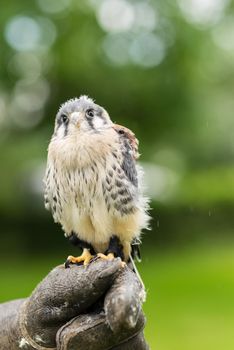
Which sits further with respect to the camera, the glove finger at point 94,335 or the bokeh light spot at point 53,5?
the bokeh light spot at point 53,5

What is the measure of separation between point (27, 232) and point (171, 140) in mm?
3663

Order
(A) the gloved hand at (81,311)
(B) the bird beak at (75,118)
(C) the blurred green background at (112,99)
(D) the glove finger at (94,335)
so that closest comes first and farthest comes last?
(A) the gloved hand at (81,311)
(D) the glove finger at (94,335)
(B) the bird beak at (75,118)
(C) the blurred green background at (112,99)

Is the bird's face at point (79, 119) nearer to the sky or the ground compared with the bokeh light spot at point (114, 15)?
nearer to the ground

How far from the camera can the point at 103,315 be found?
2432 mm

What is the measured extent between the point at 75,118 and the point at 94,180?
11.6 inches

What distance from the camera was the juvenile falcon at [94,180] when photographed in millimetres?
2824

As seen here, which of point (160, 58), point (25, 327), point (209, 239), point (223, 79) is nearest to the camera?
point (25, 327)

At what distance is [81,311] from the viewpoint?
254 centimetres

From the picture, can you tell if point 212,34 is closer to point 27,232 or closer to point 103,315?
point 27,232

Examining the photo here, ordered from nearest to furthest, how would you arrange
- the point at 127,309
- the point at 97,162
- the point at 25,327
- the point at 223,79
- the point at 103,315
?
the point at 127,309, the point at 103,315, the point at 25,327, the point at 97,162, the point at 223,79

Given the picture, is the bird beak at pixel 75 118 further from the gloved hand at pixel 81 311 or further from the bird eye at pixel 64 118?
the gloved hand at pixel 81 311

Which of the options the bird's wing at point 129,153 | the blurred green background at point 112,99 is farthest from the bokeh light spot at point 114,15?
the bird's wing at point 129,153

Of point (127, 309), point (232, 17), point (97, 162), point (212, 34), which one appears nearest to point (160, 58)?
point (212, 34)

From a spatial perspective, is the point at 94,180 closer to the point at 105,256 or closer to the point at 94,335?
the point at 105,256
